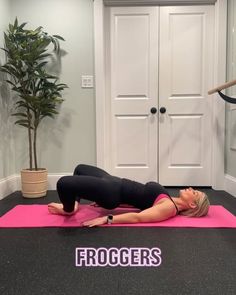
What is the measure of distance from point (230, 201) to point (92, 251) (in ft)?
5.19

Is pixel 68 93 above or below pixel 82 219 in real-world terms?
above

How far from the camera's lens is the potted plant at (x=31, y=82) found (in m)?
2.92

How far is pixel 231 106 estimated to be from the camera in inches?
122

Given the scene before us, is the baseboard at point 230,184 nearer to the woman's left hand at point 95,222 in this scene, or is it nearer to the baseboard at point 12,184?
the woman's left hand at point 95,222

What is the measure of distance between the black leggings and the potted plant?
942 mm

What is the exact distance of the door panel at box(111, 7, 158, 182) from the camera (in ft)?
11.0

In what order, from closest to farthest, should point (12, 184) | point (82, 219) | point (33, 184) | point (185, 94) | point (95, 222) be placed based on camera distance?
point (95, 222) < point (82, 219) < point (33, 184) < point (12, 184) < point (185, 94)

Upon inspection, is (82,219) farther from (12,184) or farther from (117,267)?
(12,184)

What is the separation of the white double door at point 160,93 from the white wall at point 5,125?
3.40ft

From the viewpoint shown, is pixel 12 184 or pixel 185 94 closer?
pixel 12 184

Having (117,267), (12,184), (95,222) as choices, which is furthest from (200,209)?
(12,184)

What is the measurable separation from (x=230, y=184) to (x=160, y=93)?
118cm

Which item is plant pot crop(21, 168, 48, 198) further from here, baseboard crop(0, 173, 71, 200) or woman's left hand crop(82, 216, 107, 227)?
woman's left hand crop(82, 216, 107, 227)

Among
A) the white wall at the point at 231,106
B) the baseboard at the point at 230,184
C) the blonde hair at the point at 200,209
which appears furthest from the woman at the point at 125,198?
the white wall at the point at 231,106
